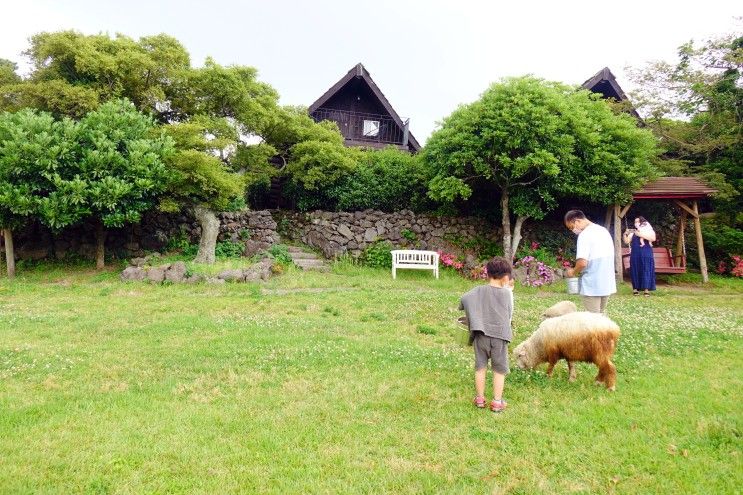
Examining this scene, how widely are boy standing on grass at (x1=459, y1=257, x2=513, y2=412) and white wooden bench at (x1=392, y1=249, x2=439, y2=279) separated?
10.5 m

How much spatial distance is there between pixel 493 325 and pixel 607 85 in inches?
829

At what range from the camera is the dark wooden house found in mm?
24453

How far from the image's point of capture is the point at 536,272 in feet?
51.0

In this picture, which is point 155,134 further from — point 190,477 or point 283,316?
point 190,477

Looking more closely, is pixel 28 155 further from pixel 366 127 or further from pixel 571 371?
pixel 366 127

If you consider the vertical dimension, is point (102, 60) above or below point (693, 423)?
above

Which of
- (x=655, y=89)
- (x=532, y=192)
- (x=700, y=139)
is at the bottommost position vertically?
(x=532, y=192)

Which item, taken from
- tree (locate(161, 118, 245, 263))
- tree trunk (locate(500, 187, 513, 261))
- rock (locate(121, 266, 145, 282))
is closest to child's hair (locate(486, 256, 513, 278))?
tree trunk (locate(500, 187, 513, 261))

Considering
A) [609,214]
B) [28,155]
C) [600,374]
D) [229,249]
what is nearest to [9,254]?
[28,155]

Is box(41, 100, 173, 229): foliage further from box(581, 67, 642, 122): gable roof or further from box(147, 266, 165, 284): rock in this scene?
box(581, 67, 642, 122): gable roof

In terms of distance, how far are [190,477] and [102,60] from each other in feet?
50.6

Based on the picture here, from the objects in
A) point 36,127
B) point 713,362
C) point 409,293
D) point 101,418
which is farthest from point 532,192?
point 36,127

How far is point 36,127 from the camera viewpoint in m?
13.4

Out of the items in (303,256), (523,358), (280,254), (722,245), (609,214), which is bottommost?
(523,358)
